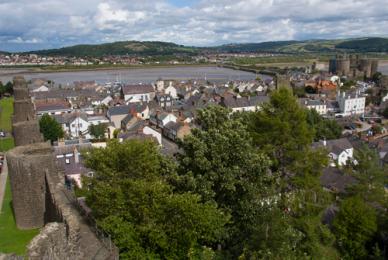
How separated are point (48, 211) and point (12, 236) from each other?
6.69 feet

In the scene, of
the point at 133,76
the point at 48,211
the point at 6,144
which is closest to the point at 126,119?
the point at 6,144

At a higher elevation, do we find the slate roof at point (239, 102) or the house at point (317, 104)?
the slate roof at point (239, 102)

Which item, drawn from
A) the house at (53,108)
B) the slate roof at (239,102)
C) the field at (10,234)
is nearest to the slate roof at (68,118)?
the house at (53,108)

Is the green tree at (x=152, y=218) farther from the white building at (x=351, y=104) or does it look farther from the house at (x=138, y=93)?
the house at (x=138, y=93)

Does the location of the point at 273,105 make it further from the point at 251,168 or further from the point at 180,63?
the point at 180,63

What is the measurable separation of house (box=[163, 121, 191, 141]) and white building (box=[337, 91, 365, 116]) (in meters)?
28.9

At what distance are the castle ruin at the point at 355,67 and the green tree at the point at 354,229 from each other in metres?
96.9

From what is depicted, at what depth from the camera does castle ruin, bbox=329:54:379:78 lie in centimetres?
10338

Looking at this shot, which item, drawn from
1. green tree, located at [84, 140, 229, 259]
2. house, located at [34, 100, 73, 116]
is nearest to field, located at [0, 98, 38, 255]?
green tree, located at [84, 140, 229, 259]

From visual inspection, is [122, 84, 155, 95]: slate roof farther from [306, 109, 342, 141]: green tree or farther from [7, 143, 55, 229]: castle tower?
[7, 143, 55, 229]: castle tower

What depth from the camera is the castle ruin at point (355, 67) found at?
103 m

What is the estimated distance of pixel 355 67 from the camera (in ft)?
364

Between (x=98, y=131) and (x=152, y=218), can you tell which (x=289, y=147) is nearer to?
(x=152, y=218)

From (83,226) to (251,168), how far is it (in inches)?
199
